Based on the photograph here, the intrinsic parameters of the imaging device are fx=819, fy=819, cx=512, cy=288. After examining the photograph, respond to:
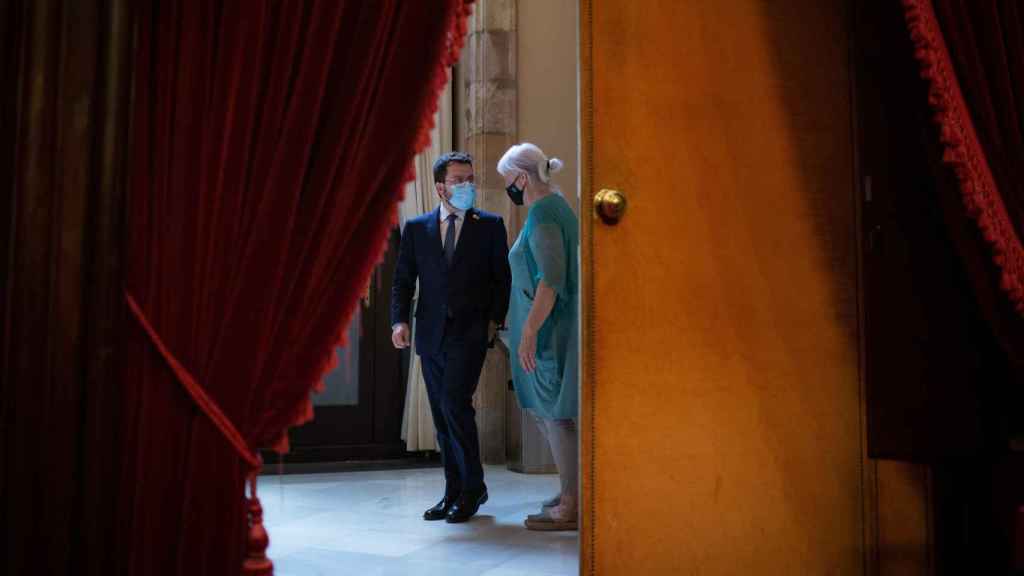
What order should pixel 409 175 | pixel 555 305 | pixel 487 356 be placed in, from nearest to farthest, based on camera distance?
1. pixel 409 175
2. pixel 555 305
3. pixel 487 356

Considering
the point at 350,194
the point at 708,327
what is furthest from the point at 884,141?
the point at 350,194

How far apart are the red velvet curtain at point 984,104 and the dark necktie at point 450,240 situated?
5.89 feet

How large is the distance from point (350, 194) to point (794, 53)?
1.20 m

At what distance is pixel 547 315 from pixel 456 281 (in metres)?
0.45

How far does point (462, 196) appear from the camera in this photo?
312cm

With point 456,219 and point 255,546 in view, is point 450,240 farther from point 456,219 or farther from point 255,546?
point 255,546

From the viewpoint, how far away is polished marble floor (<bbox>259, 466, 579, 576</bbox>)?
7.64ft

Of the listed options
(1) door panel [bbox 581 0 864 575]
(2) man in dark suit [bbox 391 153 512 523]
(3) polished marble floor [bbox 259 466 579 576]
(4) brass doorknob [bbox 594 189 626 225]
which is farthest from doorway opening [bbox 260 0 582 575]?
(4) brass doorknob [bbox 594 189 626 225]

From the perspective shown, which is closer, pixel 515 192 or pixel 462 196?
pixel 515 192

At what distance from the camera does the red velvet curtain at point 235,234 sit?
1.23 meters

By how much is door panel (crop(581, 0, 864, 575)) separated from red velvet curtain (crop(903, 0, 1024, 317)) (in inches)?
10.9

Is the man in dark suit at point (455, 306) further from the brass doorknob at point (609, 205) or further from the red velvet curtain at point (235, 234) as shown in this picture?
the red velvet curtain at point (235, 234)

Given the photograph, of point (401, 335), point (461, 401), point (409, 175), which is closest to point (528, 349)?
point (461, 401)

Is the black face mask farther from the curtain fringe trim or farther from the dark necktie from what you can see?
the curtain fringe trim
